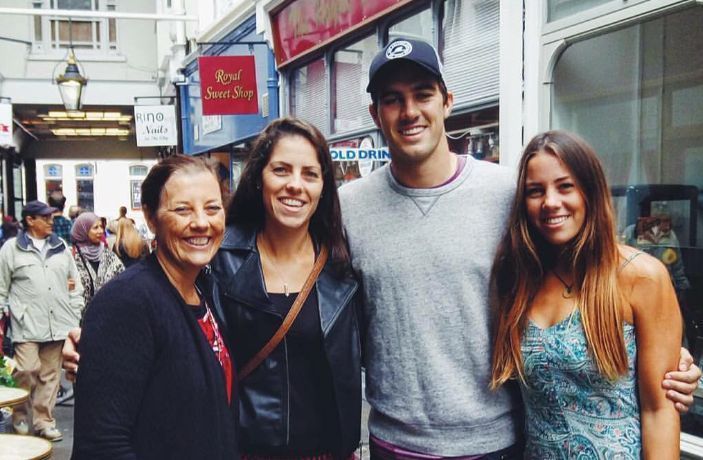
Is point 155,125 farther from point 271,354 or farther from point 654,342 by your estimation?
point 654,342

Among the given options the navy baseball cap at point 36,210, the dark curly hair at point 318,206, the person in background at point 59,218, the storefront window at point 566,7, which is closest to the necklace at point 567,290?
the dark curly hair at point 318,206

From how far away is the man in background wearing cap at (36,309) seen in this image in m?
5.93

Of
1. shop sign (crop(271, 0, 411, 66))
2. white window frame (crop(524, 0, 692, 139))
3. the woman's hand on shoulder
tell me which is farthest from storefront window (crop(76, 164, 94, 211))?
the woman's hand on shoulder

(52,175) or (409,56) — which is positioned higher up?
(52,175)

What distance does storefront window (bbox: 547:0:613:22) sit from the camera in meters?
4.22

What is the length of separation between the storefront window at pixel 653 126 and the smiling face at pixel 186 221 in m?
3.07

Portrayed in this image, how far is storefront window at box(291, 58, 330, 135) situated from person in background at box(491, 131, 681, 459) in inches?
249

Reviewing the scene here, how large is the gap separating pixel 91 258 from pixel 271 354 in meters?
5.56

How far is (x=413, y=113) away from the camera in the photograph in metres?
2.32

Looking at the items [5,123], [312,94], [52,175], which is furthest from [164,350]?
[52,175]

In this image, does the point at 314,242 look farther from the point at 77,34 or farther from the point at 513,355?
the point at 77,34

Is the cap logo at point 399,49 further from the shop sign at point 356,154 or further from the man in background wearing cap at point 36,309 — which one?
the man in background wearing cap at point 36,309

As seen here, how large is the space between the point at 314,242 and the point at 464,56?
380 centimetres

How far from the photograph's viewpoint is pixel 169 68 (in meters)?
17.4
